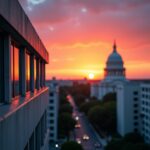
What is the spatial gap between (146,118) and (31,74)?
1707 inches

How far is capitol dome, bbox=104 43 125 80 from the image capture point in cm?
11269

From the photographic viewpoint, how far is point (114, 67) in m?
113

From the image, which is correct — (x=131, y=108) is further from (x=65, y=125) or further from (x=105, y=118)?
(x=65, y=125)

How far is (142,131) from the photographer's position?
5397cm

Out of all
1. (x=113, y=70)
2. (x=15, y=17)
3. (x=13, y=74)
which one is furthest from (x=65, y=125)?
(x=113, y=70)

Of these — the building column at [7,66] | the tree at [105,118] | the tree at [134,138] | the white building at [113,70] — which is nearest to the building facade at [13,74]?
the building column at [7,66]

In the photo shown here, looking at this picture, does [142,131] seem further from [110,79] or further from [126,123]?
[110,79]

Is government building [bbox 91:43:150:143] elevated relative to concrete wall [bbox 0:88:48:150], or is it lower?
lower

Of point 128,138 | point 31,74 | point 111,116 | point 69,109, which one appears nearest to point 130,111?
point 111,116

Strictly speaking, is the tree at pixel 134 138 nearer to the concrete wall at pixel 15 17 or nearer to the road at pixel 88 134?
the road at pixel 88 134

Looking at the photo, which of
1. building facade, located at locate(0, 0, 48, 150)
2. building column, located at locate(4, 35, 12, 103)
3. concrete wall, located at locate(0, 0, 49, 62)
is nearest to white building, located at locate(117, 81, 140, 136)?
building facade, located at locate(0, 0, 48, 150)

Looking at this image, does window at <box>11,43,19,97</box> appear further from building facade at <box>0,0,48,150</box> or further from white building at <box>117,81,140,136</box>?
white building at <box>117,81,140,136</box>

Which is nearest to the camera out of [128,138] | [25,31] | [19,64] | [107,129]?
[25,31]

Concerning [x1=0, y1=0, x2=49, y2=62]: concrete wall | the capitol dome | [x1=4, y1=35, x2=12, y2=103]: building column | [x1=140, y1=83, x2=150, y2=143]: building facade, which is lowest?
[x1=140, y1=83, x2=150, y2=143]: building facade
